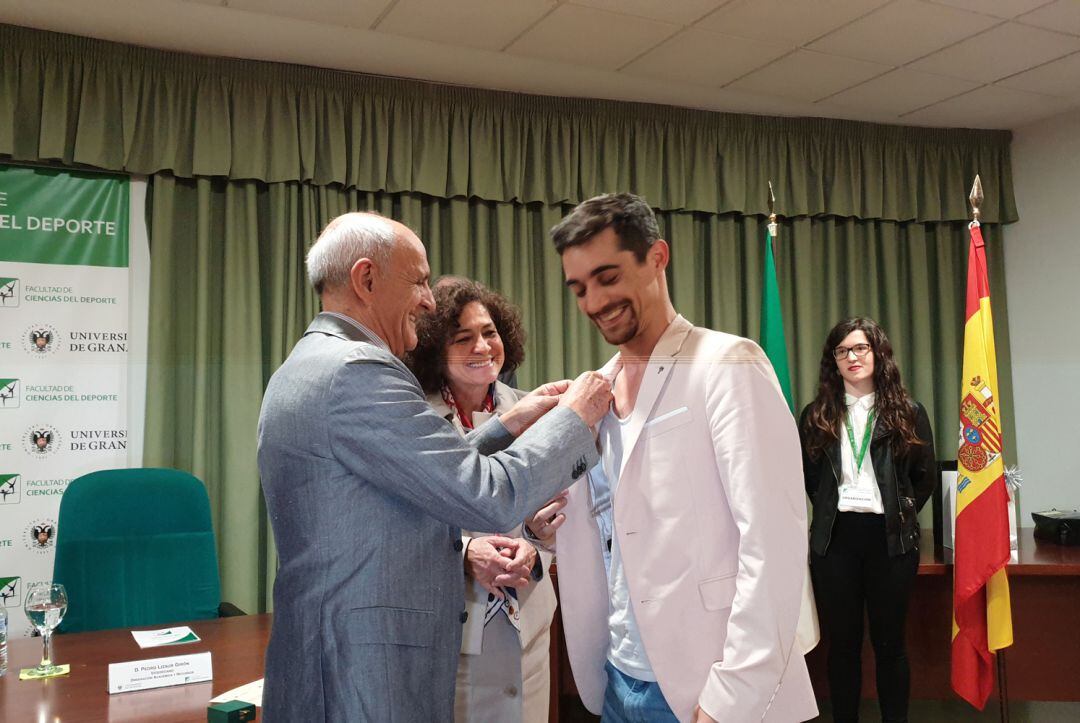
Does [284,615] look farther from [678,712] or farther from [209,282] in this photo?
[209,282]

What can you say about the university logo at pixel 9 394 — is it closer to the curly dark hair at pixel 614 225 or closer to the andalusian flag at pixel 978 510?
the curly dark hair at pixel 614 225

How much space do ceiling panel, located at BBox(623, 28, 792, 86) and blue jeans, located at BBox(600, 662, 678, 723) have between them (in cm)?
98

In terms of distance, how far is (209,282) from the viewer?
3312 mm

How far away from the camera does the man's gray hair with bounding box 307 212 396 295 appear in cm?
140

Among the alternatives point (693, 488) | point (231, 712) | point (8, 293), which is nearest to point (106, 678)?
point (231, 712)

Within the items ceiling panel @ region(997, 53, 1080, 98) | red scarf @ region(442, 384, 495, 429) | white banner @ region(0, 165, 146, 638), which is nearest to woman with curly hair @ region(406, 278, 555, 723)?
red scarf @ region(442, 384, 495, 429)

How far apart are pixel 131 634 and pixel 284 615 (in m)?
1.08

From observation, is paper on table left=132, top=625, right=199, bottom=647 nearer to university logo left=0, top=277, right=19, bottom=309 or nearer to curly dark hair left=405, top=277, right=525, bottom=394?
curly dark hair left=405, top=277, right=525, bottom=394

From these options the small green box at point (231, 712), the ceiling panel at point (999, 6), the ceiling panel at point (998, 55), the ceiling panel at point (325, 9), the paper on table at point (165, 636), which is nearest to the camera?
the small green box at point (231, 712)

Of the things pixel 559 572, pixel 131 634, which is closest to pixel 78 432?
pixel 131 634

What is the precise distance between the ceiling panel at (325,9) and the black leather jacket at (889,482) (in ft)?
6.56

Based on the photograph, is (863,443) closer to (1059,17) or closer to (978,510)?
(978,510)

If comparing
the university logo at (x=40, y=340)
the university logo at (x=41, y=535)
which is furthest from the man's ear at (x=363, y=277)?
the university logo at (x=41, y=535)

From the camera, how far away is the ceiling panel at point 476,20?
191 cm
